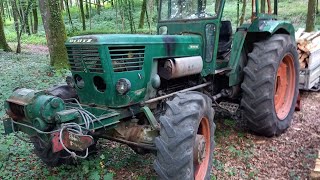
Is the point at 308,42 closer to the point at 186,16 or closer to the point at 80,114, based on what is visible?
the point at 186,16

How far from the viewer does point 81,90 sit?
380 centimetres

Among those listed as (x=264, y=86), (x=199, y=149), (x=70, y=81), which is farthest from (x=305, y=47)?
(x=70, y=81)

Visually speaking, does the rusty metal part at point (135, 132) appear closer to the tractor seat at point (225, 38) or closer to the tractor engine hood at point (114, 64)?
the tractor engine hood at point (114, 64)

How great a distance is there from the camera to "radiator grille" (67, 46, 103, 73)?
3.44m

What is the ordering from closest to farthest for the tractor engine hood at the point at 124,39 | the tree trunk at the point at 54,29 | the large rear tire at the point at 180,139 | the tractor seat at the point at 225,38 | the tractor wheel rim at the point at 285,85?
the large rear tire at the point at 180,139, the tractor engine hood at the point at 124,39, the tractor seat at the point at 225,38, the tractor wheel rim at the point at 285,85, the tree trunk at the point at 54,29

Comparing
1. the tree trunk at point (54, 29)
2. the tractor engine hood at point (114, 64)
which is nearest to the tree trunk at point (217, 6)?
the tractor engine hood at point (114, 64)

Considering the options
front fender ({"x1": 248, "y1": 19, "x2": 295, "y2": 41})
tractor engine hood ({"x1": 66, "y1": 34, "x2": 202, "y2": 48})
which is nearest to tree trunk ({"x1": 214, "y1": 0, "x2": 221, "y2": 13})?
tractor engine hood ({"x1": 66, "y1": 34, "x2": 202, "y2": 48})

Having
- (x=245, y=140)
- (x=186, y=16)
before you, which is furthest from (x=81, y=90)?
(x=245, y=140)

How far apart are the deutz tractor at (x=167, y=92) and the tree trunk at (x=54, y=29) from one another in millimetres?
4554

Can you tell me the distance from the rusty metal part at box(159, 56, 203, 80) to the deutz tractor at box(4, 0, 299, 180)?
12 mm

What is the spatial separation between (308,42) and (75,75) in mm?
5121

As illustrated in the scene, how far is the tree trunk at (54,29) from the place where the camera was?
8492mm

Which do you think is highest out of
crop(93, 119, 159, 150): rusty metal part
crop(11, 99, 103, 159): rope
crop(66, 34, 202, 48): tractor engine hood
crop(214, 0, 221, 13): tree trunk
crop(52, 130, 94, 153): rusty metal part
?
crop(214, 0, 221, 13): tree trunk

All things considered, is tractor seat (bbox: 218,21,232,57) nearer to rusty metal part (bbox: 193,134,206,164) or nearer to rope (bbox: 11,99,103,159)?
rusty metal part (bbox: 193,134,206,164)
